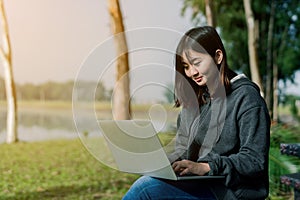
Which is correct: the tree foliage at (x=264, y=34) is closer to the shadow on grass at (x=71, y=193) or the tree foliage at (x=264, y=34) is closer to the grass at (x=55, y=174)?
the grass at (x=55, y=174)

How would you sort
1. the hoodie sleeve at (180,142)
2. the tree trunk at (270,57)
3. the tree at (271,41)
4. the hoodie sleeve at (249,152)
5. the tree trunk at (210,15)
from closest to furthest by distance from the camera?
the hoodie sleeve at (249,152) < the hoodie sleeve at (180,142) < the tree trunk at (210,15) < the tree at (271,41) < the tree trunk at (270,57)

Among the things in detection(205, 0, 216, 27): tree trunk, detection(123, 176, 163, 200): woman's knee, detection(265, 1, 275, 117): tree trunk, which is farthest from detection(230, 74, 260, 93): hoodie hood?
detection(265, 1, 275, 117): tree trunk

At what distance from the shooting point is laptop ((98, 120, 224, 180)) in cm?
103

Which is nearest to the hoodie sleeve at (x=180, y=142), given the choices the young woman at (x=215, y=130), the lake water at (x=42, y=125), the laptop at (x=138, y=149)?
the young woman at (x=215, y=130)

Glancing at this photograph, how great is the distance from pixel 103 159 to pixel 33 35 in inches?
99.5

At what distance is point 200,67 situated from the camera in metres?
1.10

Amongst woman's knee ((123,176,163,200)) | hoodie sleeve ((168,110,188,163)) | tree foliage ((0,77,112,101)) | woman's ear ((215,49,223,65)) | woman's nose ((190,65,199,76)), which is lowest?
tree foliage ((0,77,112,101))

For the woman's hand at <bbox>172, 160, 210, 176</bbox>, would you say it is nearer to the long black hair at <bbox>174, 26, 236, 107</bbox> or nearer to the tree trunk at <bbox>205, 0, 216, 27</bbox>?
the long black hair at <bbox>174, 26, 236, 107</bbox>

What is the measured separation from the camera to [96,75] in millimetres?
1086

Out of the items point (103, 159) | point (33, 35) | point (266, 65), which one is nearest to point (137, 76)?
point (103, 159)

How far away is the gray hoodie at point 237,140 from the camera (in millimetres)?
1022

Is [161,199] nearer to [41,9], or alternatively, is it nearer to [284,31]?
[41,9]

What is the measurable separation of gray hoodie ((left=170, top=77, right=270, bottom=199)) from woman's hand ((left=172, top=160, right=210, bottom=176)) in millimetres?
16

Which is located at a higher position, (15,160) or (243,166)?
(243,166)
